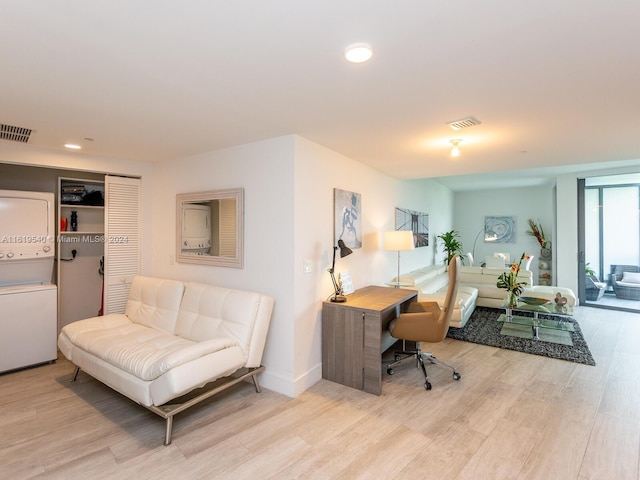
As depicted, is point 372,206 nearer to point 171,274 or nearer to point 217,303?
point 217,303

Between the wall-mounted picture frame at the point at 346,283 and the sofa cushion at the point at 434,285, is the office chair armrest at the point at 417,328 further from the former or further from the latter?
the sofa cushion at the point at 434,285

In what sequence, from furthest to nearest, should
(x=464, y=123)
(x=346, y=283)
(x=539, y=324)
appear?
(x=539, y=324)
(x=346, y=283)
(x=464, y=123)

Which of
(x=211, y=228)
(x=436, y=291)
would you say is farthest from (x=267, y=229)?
(x=436, y=291)

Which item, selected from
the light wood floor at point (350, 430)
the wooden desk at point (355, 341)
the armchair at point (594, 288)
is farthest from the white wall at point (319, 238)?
the armchair at point (594, 288)

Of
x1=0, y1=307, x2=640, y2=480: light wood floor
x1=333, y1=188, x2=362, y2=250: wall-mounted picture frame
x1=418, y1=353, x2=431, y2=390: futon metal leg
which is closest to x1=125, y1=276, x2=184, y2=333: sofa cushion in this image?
x1=0, y1=307, x2=640, y2=480: light wood floor

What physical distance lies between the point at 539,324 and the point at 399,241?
7.09 feet

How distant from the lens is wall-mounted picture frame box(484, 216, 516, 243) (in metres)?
8.66

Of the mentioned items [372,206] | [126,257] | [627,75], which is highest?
[627,75]

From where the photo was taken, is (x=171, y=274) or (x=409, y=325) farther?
(x=171, y=274)

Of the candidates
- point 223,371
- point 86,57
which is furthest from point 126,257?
→ point 86,57

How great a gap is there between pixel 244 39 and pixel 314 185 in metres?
1.75

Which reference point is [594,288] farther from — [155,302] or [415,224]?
[155,302]

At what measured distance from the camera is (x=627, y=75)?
185 centimetres

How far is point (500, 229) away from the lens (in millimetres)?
8828
